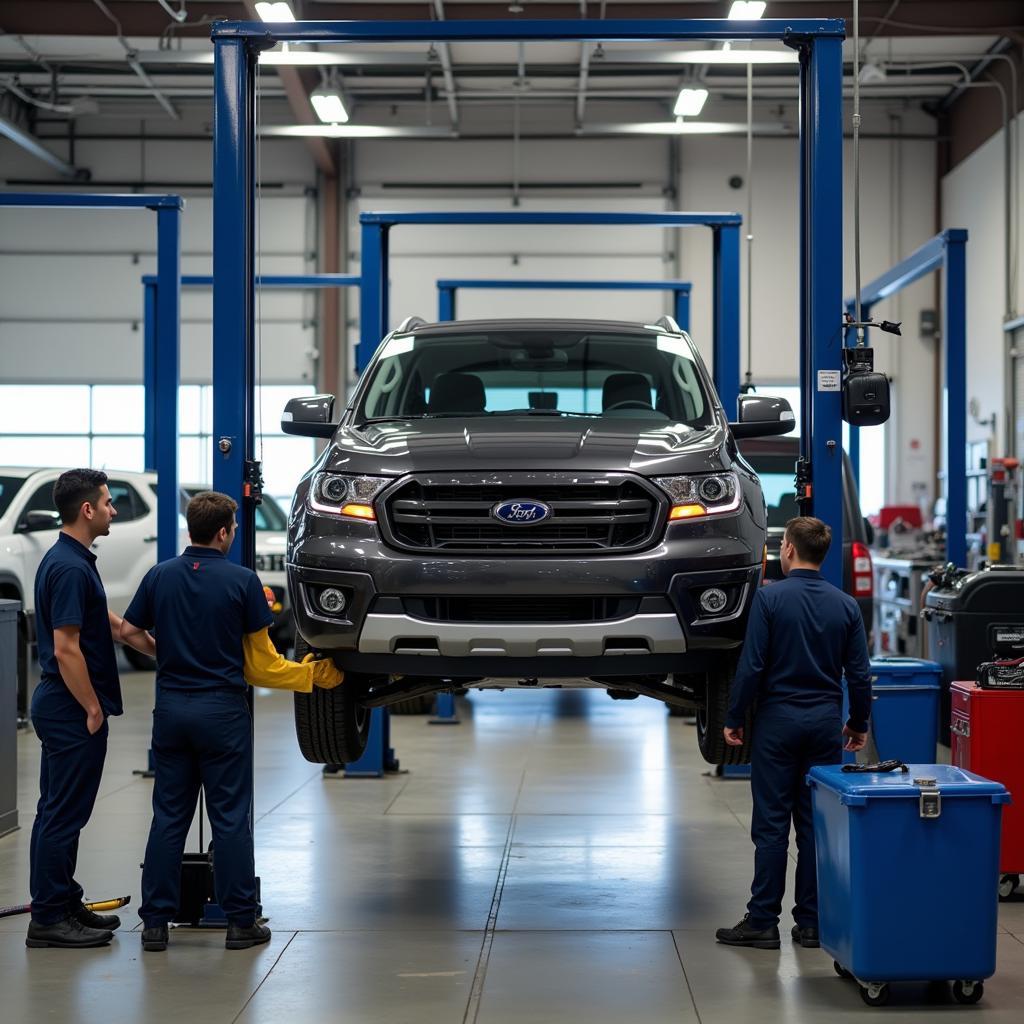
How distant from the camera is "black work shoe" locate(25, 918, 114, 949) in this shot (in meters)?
5.18

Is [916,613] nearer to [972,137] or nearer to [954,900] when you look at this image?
[954,900]

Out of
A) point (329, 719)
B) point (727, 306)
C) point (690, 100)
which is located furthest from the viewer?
point (690, 100)

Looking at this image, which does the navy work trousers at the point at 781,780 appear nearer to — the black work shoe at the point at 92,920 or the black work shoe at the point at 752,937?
the black work shoe at the point at 752,937

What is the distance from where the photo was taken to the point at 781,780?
5.07 metres

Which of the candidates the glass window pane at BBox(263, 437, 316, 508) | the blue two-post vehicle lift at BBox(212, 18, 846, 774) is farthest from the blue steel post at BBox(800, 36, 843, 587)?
the glass window pane at BBox(263, 437, 316, 508)

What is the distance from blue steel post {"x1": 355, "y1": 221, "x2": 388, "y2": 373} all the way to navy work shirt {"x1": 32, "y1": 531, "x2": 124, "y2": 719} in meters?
3.85

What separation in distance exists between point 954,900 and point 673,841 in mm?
2678

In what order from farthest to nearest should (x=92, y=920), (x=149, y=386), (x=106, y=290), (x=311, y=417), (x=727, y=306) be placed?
(x=106, y=290), (x=149, y=386), (x=727, y=306), (x=311, y=417), (x=92, y=920)

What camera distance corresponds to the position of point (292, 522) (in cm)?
550

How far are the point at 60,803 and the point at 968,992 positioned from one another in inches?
121

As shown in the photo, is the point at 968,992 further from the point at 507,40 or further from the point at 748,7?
the point at 748,7

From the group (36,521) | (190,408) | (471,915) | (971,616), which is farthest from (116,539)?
(471,915)

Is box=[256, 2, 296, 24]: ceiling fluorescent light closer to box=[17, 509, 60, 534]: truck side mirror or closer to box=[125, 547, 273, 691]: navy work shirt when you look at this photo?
box=[17, 509, 60, 534]: truck side mirror

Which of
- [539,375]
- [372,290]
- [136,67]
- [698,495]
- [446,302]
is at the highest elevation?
[136,67]
